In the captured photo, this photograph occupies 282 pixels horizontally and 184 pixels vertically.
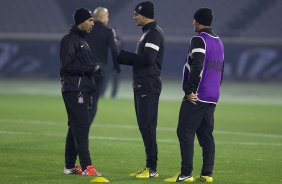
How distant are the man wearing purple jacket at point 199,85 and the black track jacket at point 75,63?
53.4 inches

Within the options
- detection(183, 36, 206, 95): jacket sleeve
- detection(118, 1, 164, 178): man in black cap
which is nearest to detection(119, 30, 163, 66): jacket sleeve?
detection(118, 1, 164, 178): man in black cap

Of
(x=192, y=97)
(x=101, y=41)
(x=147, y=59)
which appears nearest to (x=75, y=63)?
(x=147, y=59)

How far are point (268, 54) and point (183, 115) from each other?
25.9 meters

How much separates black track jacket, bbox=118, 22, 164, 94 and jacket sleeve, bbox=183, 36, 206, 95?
705mm

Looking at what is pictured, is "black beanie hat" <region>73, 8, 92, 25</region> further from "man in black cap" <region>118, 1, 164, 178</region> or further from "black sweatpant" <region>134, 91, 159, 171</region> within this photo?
"black sweatpant" <region>134, 91, 159, 171</region>

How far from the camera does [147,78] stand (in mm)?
11430

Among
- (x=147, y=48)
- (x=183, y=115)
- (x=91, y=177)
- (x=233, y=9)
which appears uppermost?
(x=233, y=9)

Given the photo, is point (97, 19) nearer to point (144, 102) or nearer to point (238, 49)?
point (144, 102)

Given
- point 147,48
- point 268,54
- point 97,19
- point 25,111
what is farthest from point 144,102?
point 268,54

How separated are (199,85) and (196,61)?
361 mm

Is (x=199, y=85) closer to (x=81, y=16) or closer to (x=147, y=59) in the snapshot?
(x=147, y=59)

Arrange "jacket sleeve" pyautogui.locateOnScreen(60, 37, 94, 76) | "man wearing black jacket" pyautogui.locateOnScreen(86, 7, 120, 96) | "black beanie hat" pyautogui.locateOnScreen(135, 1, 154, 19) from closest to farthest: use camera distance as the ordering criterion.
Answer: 1. "jacket sleeve" pyautogui.locateOnScreen(60, 37, 94, 76)
2. "black beanie hat" pyautogui.locateOnScreen(135, 1, 154, 19)
3. "man wearing black jacket" pyautogui.locateOnScreen(86, 7, 120, 96)

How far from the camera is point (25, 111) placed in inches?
860

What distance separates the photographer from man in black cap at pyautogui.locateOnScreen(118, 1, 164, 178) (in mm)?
11328
